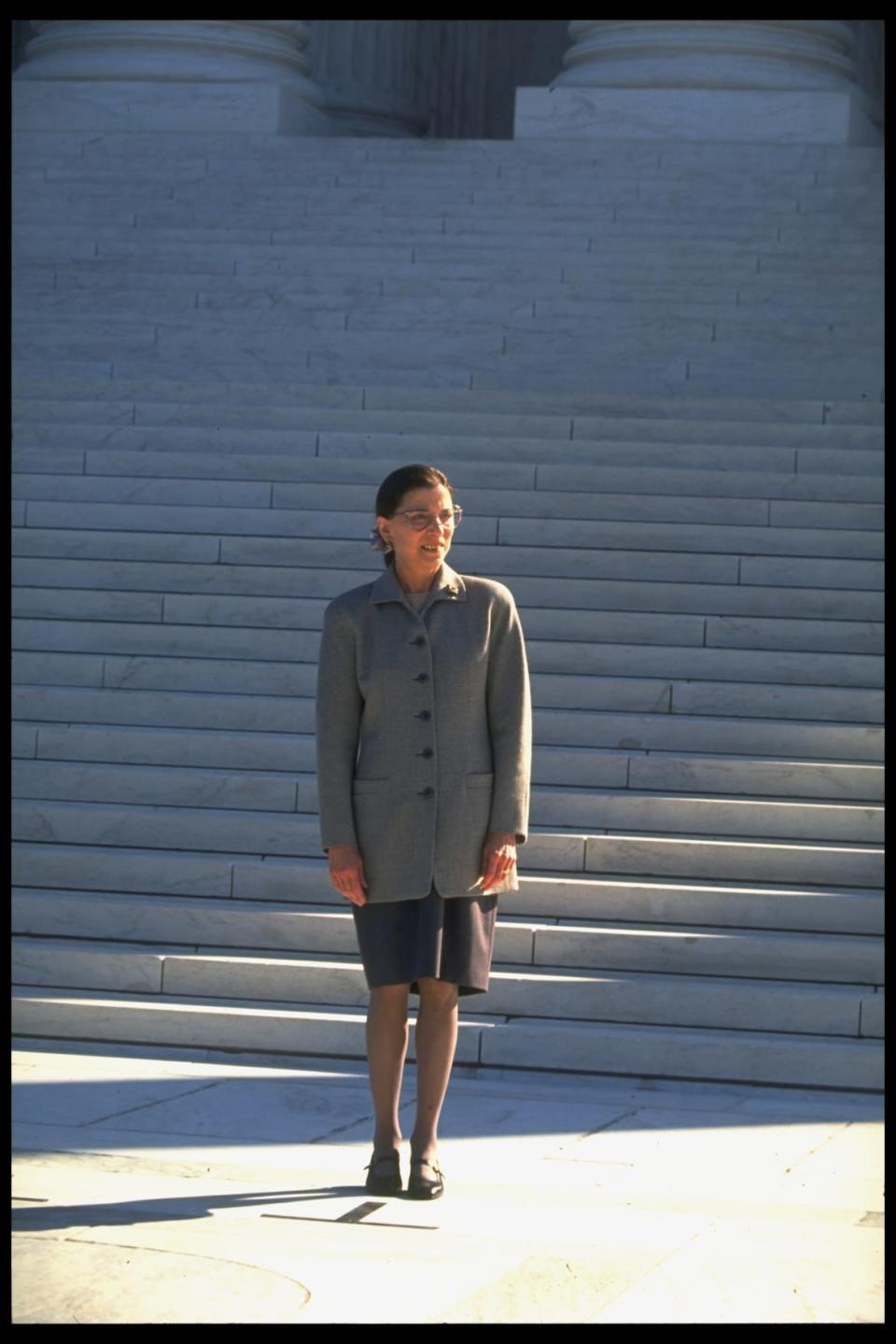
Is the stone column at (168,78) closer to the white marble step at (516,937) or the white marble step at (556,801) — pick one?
the white marble step at (556,801)

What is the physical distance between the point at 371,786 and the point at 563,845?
110 inches

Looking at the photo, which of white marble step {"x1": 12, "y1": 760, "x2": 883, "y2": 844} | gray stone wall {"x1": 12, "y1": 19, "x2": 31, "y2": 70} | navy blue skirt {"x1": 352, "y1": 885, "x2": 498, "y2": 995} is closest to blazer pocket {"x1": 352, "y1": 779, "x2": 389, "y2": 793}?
navy blue skirt {"x1": 352, "y1": 885, "x2": 498, "y2": 995}

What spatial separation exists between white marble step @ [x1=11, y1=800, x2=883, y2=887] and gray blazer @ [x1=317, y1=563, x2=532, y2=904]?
2.67 metres

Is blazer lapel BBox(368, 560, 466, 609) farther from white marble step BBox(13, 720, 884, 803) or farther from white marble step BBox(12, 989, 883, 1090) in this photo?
white marble step BBox(13, 720, 884, 803)

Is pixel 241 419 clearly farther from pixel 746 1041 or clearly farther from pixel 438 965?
pixel 438 965

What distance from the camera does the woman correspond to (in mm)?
5742

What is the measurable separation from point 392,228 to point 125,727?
24.5 feet

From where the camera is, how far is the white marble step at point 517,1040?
7.44m

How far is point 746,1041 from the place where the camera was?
752 cm

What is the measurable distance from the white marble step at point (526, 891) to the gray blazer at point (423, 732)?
2.48m

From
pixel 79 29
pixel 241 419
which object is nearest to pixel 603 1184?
pixel 241 419

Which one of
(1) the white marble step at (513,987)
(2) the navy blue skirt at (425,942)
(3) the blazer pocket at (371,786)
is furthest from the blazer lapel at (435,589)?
(1) the white marble step at (513,987)

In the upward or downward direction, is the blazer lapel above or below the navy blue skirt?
above

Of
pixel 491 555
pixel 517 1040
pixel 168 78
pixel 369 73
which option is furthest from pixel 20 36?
pixel 517 1040
